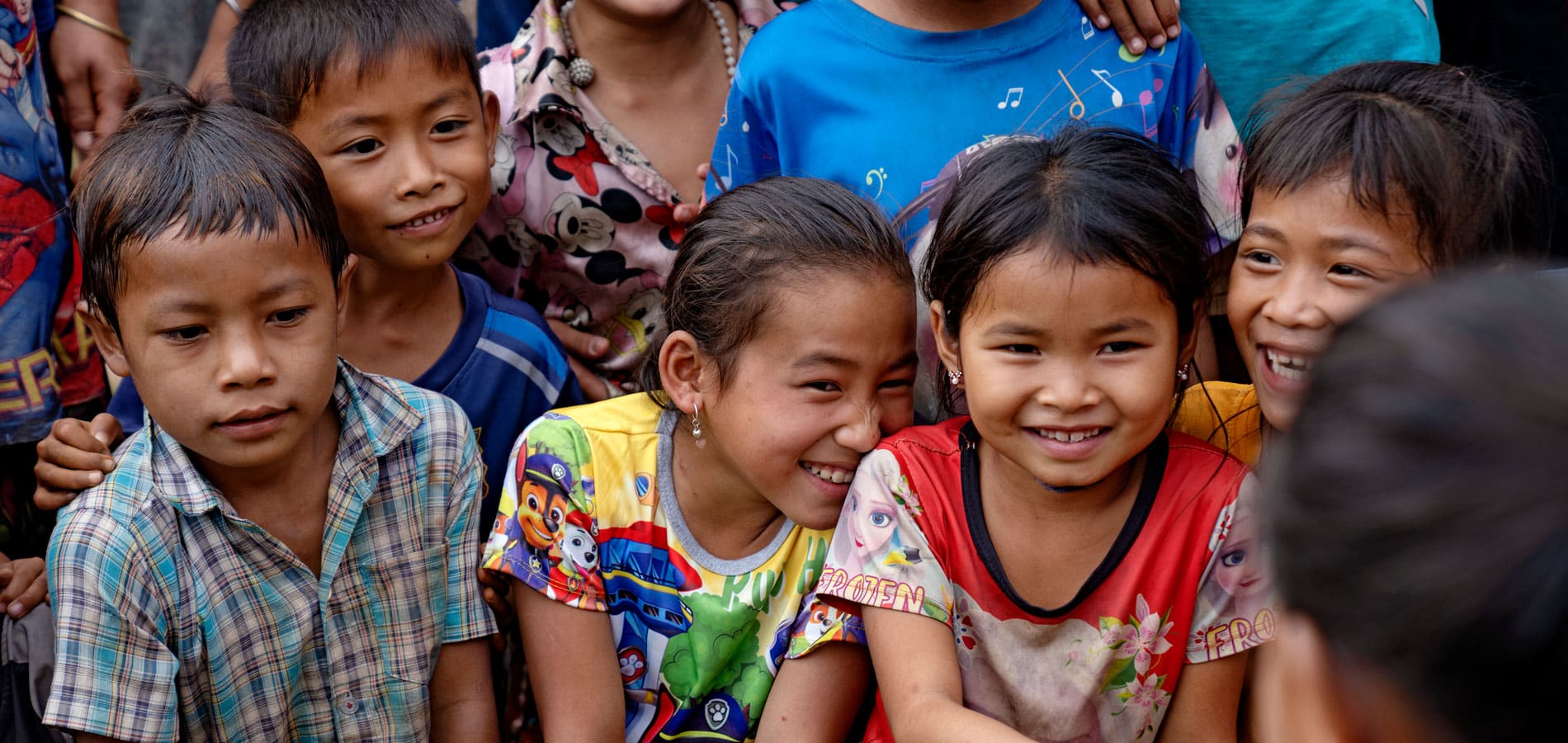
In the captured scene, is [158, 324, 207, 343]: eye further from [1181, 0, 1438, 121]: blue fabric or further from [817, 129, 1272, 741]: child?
[1181, 0, 1438, 121]: blue fabric

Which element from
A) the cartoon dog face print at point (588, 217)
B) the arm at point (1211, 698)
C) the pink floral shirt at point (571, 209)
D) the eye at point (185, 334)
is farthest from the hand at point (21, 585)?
the arm at point (1211, 698)

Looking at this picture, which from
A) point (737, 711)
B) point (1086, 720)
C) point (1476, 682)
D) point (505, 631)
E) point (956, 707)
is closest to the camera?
point (1476, 682)

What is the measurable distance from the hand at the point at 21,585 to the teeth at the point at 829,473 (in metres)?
1.33

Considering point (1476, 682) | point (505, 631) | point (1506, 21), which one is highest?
point (1476, 682)

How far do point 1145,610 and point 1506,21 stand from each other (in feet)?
5.64

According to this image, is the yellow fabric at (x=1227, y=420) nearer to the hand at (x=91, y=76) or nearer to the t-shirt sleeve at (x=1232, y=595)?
the t-shirt sleeve at (x=1232, y=595)

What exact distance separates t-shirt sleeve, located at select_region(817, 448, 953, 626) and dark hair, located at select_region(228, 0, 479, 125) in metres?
1.24

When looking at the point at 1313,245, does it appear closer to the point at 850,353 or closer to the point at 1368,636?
the point at 850,353

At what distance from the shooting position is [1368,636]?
2.78 feet

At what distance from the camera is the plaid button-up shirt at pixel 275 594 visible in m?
1.92

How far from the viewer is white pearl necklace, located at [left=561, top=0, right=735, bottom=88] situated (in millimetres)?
2797

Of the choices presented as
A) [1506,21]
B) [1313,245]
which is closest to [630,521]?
[1313,245]

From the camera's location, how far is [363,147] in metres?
2.51

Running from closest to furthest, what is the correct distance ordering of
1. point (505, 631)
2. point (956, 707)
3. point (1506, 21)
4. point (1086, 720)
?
point (956, 707), point (1086, 720), point (505, 631), point (1506, 21)
